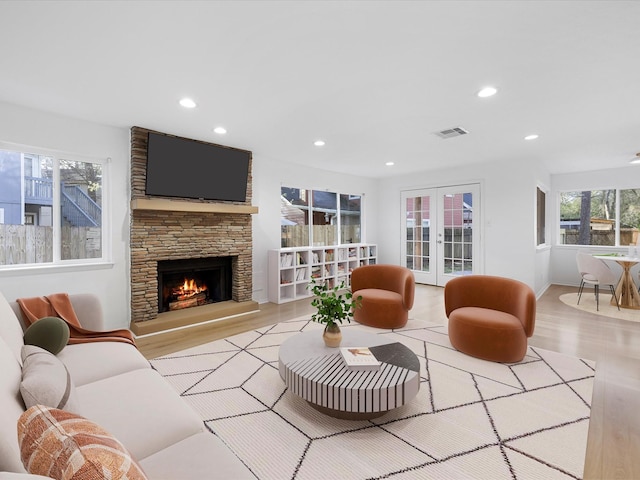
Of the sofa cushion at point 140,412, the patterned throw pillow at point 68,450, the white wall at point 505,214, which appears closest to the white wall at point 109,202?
the sofa cushion at point 140,412

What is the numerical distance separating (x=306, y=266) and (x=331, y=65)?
378 cm

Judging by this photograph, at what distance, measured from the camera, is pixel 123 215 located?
12.6ft

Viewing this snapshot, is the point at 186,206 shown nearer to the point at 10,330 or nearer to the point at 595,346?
the point at 10,330

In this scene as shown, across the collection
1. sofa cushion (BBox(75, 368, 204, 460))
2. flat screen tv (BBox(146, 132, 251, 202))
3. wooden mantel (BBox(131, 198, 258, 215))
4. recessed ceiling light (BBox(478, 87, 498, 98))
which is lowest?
sofa cushion (BBox(75, 368, 204, 460))

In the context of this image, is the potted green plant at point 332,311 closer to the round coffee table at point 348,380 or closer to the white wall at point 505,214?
the round coffee table at point 348,380

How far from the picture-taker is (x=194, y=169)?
4.24 metres

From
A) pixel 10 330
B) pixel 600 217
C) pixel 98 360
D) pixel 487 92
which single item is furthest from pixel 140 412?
pixel 600 217

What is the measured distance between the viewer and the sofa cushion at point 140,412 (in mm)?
1248

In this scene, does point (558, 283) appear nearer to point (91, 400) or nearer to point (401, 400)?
point (401, 400)

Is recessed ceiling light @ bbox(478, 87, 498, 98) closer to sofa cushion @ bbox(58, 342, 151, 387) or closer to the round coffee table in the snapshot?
the round coffee table

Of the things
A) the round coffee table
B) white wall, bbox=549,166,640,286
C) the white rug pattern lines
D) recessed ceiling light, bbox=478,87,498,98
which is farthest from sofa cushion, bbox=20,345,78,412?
white wall, bbox=549,166,640,286

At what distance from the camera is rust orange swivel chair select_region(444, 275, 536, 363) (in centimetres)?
286

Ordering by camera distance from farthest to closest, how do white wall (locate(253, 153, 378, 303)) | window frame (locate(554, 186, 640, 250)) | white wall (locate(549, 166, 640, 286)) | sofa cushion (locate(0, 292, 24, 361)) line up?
window frame (locate(554, 186, 640, 250)) < white wall (locate(549, 166, 640, 286)) < white wall (locate(253, 153, 378, 303)) < sofa cushion (locate(0, 292, 24, 361))

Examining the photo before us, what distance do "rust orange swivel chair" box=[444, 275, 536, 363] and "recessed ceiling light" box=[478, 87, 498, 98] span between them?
178 cm
